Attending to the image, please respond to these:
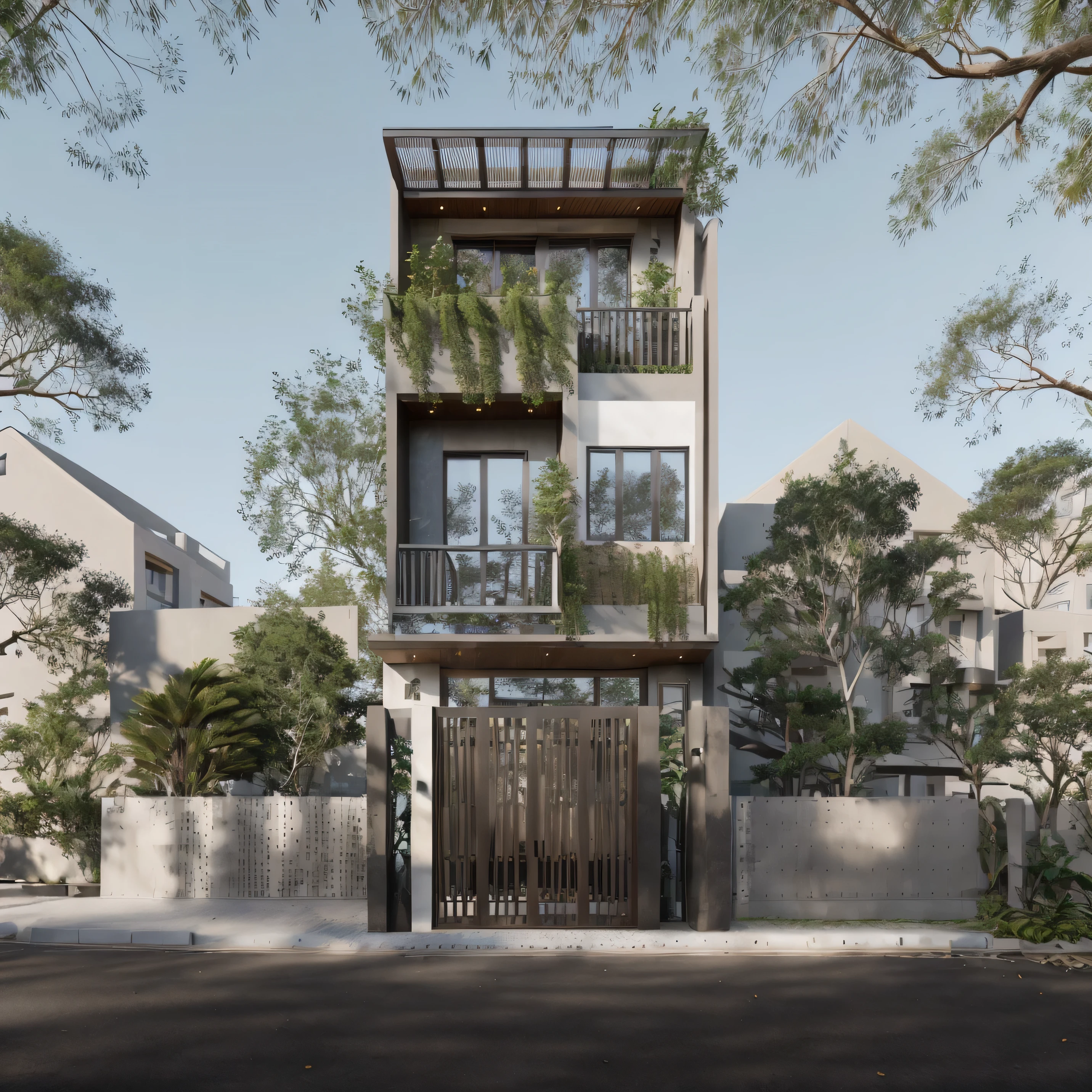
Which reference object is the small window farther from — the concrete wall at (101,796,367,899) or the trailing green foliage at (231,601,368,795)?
the trailing green foliage at (231,601,368,795)

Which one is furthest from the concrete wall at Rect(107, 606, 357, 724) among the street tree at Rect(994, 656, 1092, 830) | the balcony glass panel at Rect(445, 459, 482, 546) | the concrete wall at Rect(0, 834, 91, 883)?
the street tree at Rect(994, 656, 1092, 830)

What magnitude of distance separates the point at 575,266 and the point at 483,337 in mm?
3245

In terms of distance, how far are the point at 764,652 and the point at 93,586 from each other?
12897 mm

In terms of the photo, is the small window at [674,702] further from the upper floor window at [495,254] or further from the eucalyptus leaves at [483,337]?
the upper floor window at [495,254]

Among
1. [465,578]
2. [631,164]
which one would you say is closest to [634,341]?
[631,164]

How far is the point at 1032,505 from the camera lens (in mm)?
18172

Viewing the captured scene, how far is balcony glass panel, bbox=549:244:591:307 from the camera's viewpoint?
1605 cm

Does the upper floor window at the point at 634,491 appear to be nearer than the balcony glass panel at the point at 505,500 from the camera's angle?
Yes

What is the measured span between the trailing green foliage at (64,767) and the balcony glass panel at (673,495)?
976 cm

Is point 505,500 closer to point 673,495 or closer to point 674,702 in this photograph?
point 673,495

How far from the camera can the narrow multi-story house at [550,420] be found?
45.0ft

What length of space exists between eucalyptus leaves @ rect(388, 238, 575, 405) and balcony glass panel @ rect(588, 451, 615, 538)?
125cm

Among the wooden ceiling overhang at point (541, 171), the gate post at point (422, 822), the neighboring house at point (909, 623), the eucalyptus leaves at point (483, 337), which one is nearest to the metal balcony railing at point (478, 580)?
the eucalyptus leaves at point (483, 337)

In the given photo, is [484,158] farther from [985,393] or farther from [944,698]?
[944,698]
